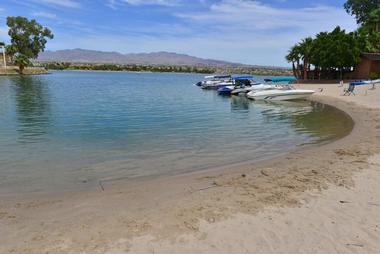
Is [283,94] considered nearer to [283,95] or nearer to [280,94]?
[283,95]

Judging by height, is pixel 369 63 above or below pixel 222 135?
above

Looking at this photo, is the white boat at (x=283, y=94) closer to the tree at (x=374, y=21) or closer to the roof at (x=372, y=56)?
the roof at (x=372, y=56)

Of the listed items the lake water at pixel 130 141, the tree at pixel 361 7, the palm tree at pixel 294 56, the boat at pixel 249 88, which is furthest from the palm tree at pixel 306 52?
the tree at pixel 361 7

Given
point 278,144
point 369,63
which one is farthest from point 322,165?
point 369,63

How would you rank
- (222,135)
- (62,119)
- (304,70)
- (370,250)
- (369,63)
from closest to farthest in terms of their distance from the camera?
1. (370,250)
2. (222,135)
3. (62,119)
4. (369,63)
5. (304,70)

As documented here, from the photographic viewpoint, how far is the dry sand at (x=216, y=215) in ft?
16.1

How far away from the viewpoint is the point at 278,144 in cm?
1340

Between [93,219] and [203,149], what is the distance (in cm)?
680

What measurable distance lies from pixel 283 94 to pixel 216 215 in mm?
27407

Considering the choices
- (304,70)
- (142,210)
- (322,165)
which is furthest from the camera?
(304,70)

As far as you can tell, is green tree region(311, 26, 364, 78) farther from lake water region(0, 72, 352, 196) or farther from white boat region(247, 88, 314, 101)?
lake water region(0, 72, 352, 196)

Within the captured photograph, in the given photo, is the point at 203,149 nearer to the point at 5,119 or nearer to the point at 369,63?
the point at 5,119

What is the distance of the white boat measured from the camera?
31.7 meters

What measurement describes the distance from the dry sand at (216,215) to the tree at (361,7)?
9137 centimetres
